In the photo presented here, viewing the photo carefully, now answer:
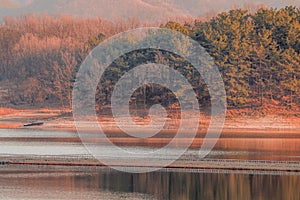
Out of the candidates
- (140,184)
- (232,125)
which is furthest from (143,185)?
(232,125)

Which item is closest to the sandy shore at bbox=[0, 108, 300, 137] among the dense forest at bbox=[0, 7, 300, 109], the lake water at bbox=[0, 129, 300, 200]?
the dense forest at bbox=[0, 7, 300, 109]

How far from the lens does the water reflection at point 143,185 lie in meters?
36.4

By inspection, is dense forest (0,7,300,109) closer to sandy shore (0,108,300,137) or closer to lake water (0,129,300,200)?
sandy shore (0,108,300,137)

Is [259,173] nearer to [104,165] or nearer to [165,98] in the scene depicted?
[104,165]

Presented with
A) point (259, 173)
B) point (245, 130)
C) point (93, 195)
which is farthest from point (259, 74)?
point (93, 195)

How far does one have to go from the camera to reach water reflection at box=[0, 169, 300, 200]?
3638 cm

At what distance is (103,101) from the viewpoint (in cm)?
9100

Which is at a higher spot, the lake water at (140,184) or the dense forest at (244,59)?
the dense forest at (244,59)

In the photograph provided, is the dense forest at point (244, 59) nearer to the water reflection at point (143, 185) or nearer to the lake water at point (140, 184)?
the lake water at point (140, 184)

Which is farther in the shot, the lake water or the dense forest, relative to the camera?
the dense forest

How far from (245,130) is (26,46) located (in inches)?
2839

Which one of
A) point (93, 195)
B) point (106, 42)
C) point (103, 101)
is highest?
point (106, 42)

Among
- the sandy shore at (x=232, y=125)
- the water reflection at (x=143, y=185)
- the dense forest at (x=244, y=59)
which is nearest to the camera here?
the water reflection at (x=143, y=185)

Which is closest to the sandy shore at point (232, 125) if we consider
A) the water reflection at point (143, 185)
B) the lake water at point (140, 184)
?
the lake water at point (140, 184)
